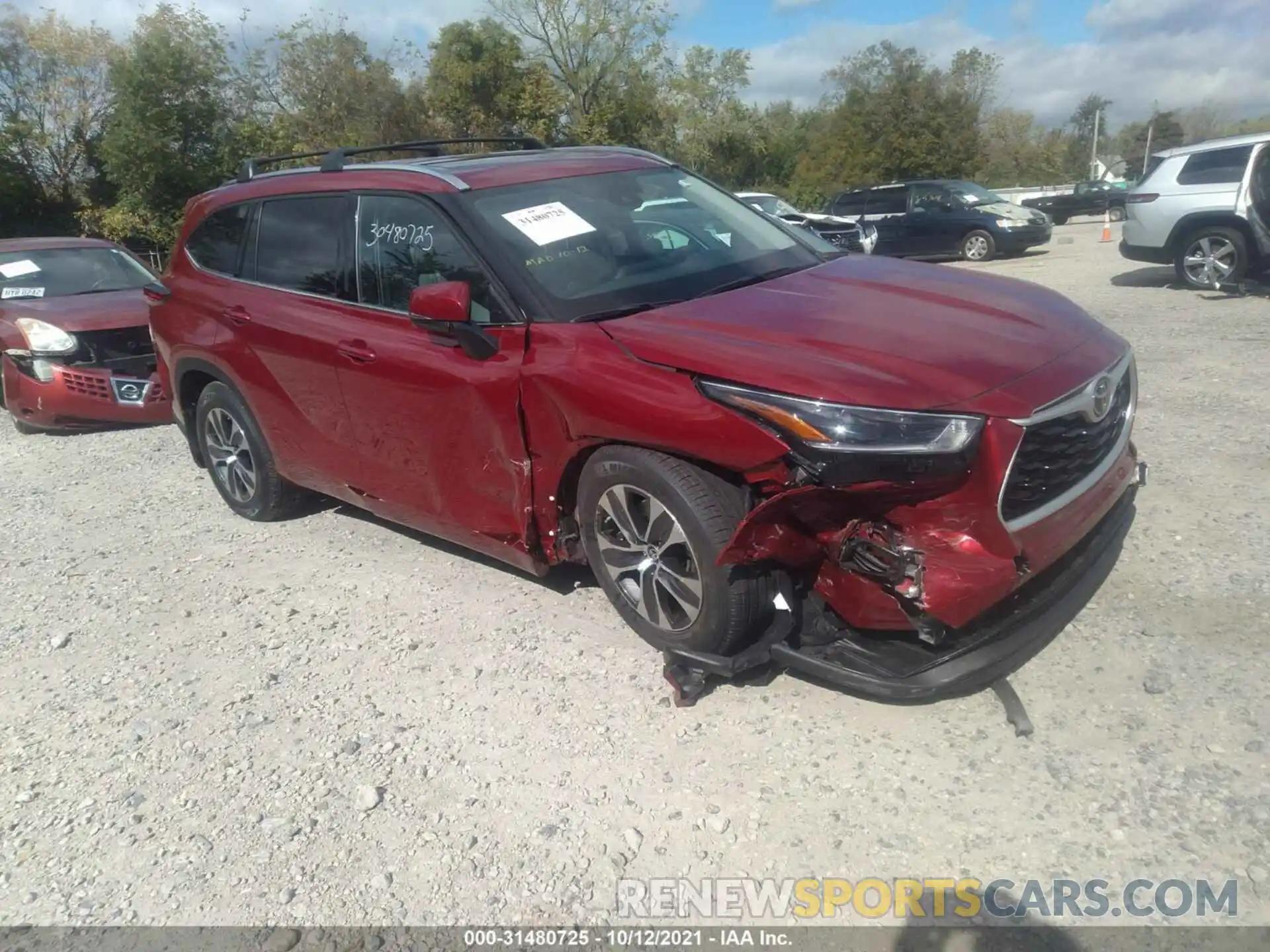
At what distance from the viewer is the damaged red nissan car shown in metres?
8.02

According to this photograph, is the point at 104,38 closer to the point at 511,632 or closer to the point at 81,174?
the point at 81,174

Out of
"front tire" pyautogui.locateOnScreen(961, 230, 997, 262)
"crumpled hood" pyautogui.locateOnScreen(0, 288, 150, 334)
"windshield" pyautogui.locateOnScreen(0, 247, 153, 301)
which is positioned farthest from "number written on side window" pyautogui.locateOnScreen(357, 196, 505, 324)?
"front tire" pyautogui.locateOnScreen(961, 230, 997, 262)

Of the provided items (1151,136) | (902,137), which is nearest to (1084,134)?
(1151,136)

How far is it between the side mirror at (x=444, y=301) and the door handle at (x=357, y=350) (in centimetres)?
64

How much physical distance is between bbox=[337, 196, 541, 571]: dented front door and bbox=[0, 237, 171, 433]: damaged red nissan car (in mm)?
4188

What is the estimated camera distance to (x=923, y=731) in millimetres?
3213

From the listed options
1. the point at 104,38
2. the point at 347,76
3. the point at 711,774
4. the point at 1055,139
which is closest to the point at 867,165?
the point at 347,76

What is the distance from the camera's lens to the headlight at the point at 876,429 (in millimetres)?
2826

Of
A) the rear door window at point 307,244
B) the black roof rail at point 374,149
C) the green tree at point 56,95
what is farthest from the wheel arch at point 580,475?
the green tree at point 56,95

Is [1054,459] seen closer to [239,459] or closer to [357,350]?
[357,350]

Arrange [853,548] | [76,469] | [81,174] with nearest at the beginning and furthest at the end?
[853,548] → [76,469] → [81,174]

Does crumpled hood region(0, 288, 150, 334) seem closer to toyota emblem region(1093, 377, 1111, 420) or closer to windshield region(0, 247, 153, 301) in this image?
windshield region(0, 247, 153, 301)

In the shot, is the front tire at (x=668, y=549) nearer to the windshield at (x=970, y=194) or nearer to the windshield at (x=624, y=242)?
the windshield at (x=624, y=242)

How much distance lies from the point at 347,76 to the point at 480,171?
30426 millimetres
